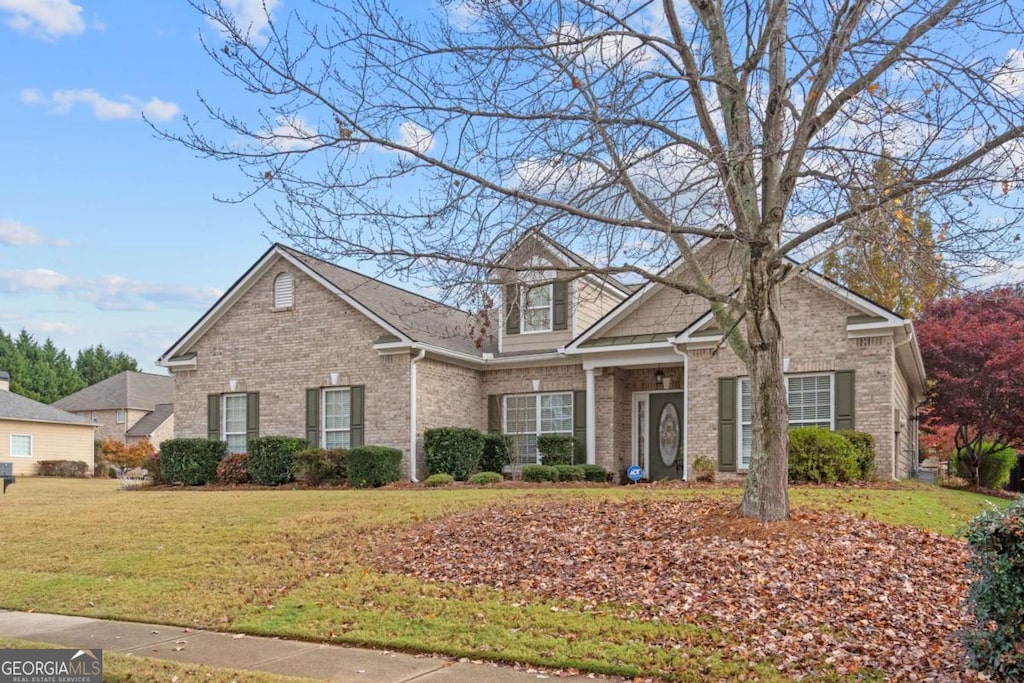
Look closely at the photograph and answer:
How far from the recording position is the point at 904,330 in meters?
17.4

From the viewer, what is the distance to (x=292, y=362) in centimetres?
2258

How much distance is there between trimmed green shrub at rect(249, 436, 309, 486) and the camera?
21.0 meters

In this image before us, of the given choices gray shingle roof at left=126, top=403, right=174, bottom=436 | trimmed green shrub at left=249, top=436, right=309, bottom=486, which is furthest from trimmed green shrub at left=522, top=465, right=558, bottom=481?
gray shingle roof at left=126, top=403, right=174, bottom=436

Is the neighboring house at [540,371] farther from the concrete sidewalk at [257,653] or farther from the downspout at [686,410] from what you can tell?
the concrete sidewalk at [257,653]

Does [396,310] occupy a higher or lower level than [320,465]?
higher

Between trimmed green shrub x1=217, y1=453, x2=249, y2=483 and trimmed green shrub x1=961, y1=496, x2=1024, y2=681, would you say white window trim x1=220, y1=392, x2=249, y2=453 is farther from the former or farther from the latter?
trimmed green shrub x1=961, y1=496, x2=1024, y2=681

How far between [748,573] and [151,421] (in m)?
45.4

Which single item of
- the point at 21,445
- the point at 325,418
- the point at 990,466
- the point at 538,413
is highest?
the point at 538,413

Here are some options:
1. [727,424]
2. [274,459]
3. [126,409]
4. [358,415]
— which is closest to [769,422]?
[727,424]

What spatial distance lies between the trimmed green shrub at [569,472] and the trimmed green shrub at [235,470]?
25.5 feet

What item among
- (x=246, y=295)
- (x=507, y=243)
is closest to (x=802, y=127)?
(x=507, y=243)

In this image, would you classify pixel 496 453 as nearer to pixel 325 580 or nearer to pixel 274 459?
pixel 274 459

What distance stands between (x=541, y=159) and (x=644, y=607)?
472cm

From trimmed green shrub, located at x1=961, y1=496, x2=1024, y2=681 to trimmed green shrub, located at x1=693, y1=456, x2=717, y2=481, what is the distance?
1338 cm
